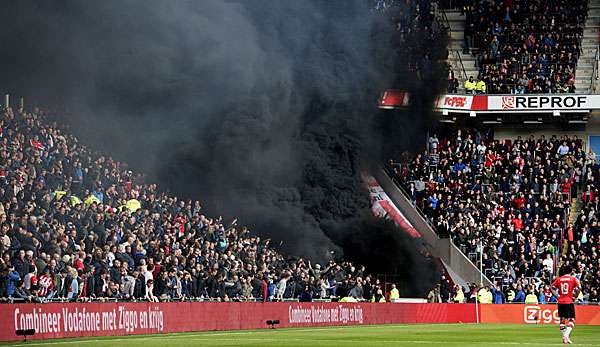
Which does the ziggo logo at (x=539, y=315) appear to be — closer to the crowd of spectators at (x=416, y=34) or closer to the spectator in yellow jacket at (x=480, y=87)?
the crowd of spectators at (x=416, y=34)

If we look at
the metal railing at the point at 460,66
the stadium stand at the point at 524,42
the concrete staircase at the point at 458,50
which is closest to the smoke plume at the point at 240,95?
the metal railing at the point at 460,66

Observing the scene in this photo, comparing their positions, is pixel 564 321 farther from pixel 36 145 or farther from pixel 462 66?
pixel 462 66

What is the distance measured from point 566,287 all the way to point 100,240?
12.5 m

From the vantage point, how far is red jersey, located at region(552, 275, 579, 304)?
27000mm

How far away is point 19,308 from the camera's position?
78.8ft

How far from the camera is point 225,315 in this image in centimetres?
3172

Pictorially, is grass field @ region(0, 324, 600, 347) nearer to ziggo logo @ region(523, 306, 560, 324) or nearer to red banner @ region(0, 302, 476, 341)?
red banner @ region(0, 302, 476, 341)

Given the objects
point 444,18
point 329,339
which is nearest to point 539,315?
point 329,339

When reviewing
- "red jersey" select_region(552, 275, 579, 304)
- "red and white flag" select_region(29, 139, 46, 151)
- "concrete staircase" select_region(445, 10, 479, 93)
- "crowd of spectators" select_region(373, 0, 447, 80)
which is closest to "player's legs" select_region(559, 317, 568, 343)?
"red jersey" select_region(552, 275, 579, 304)

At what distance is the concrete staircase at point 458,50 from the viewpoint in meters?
60.2

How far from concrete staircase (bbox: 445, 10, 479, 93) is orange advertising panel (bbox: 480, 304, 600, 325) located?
1654 centimetres

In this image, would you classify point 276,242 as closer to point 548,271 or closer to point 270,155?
point 270,155

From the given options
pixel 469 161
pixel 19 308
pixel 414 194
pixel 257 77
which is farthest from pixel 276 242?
pixel 19 308

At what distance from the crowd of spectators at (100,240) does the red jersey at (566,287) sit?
10.4 meters
